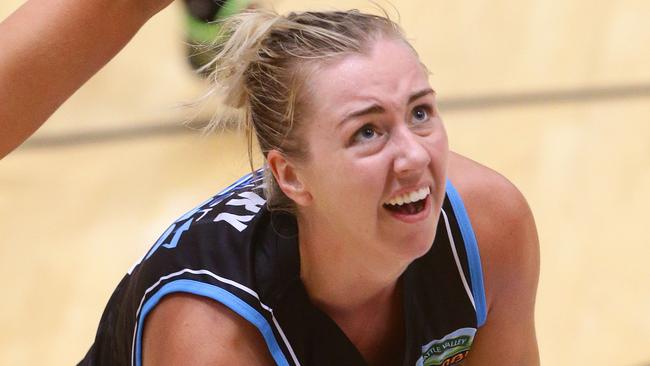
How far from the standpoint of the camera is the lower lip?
3.26 feet

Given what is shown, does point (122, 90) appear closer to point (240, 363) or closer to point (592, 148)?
point (592, 148)

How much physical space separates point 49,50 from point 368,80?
374 mm

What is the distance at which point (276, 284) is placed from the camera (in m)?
1.08

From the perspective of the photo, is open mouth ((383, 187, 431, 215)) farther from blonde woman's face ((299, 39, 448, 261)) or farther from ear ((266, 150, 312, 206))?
ear ((266, 150, 312, 206))

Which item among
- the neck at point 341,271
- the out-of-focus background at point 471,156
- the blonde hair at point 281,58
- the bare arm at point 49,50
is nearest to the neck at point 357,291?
the neck at point 341,271

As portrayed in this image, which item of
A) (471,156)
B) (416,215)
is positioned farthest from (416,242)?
(471,156)

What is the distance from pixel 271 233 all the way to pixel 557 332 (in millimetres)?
1011

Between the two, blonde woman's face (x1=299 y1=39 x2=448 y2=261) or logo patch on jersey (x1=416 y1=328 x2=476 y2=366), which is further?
logo patch on jersey (x1=416 y1=328 x2=476 y2=366)

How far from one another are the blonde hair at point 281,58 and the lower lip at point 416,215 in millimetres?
117

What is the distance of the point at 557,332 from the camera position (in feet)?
6.38

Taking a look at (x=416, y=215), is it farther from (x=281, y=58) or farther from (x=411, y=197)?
(x=281, y=58)

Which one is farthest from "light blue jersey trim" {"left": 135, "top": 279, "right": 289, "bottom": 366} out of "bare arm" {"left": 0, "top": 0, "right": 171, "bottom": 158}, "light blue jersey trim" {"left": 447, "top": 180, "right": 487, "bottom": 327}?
"bare arm" {"left": 0, "top": 0, "right": 171, "bottom": 158}

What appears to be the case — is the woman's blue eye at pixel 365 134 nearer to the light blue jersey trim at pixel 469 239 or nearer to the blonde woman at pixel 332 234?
the blonde woman at pixel 332 234

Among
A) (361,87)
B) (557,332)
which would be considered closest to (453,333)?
(361,87)
